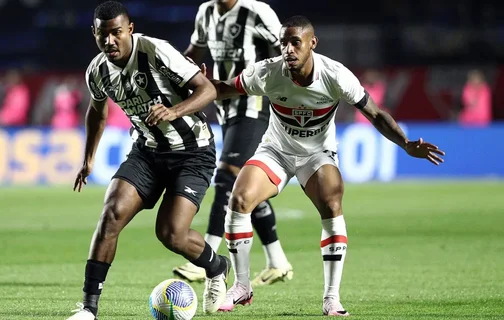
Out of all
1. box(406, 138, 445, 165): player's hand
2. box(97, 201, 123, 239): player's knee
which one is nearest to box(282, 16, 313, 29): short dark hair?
box(406, 138, 445, 165): player's hand

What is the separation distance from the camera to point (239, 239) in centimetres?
809

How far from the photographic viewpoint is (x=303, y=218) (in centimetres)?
1633

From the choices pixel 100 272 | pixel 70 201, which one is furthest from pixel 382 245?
pixel 70 201

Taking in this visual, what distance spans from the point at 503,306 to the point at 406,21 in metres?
22.6

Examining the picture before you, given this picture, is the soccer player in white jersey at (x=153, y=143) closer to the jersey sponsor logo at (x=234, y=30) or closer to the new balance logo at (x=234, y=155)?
the new balance logo at (x=234, y=155)

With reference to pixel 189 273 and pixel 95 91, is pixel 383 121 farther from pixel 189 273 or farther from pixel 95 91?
pixel 189 273

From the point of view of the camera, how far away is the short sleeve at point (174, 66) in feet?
24.5

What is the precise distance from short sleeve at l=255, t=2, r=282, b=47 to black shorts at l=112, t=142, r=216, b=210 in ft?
7.34

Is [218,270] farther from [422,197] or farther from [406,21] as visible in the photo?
[406,21]

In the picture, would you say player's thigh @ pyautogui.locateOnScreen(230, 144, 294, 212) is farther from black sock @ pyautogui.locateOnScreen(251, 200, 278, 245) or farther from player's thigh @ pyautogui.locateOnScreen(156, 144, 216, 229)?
black sock @ pyautogui.locateOnScreen(251, 200, 278, 245)

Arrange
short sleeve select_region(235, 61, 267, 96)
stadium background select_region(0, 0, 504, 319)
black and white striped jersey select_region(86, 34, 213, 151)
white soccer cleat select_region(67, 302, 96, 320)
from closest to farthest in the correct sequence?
1. white soccer cleat select_region(67, 302, 96, 320)
2. black and white striped jersey select_region(86, 34, 213, 151)
3. short sleeve select_region(235, 61, 267, 96)
4. stadium background select_region(0, 0, 504, 319)

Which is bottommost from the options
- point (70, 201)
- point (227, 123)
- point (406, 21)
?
point (70, 201)

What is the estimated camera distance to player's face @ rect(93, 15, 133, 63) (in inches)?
Answer: 287

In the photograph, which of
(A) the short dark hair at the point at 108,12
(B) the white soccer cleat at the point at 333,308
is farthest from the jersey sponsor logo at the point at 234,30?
(B) the white soccer cleat at the point at 333,308
